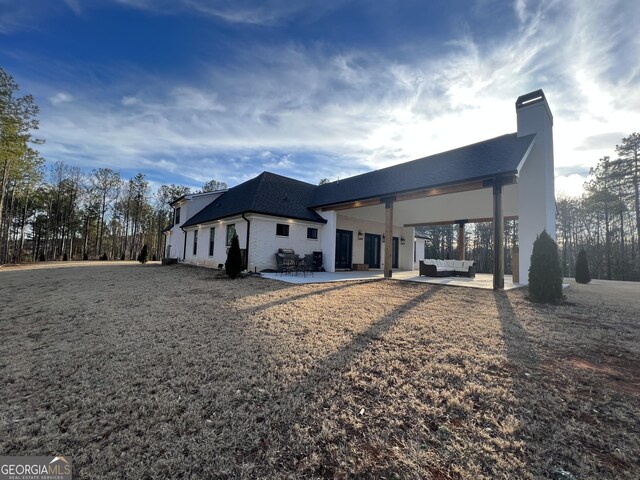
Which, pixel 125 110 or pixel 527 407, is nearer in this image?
pixel 527 407

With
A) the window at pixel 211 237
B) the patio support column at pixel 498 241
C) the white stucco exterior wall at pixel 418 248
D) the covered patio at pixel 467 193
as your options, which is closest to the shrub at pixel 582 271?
the covered patio at pixel 467 193

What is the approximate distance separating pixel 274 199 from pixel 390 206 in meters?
5.80

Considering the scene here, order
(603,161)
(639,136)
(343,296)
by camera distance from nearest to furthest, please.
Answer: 1. (343,296)
2. (639,136)
3. (603,161)

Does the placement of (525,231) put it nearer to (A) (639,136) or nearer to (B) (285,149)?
(B) (285,149)

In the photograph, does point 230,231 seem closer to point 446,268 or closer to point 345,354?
point 446,268

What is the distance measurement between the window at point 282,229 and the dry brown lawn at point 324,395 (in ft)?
25.0

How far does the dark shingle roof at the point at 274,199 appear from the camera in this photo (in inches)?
486

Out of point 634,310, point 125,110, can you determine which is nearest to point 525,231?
point 634,310

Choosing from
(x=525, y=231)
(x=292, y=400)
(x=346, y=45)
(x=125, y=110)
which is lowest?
(x=292, y=400)

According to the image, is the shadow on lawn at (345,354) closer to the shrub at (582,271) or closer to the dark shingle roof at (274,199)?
the dark shingle roof at (274,199)

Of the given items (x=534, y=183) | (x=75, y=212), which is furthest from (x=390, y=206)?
(x=75, y=212)

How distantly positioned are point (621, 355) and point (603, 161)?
27.5 metres

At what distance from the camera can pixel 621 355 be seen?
3.44 meters

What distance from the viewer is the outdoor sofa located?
11703 millimetres
